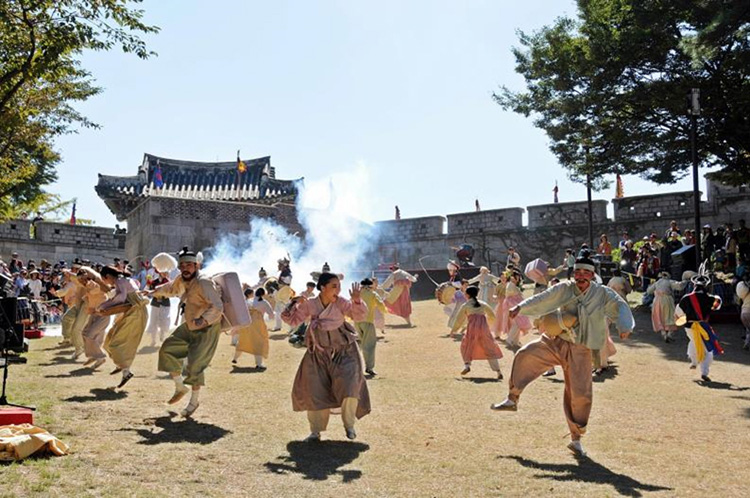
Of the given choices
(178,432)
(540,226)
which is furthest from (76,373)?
(540,226)

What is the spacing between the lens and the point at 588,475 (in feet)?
20.6

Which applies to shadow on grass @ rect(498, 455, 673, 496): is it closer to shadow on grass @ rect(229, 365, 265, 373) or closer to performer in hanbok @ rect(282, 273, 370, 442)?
performer in hanbok @ rect(282, 273, 370, 442)

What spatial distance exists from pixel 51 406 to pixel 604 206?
78.0ft

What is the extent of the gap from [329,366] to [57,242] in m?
27.7

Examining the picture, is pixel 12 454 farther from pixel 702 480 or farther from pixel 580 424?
pixel 702 480

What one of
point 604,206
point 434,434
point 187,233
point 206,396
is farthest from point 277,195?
point 434,434

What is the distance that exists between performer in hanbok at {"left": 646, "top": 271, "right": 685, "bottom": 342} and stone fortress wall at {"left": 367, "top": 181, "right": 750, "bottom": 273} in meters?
11.0

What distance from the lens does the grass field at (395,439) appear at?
568 centimetres

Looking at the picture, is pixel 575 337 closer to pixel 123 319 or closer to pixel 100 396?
pixel 100 396

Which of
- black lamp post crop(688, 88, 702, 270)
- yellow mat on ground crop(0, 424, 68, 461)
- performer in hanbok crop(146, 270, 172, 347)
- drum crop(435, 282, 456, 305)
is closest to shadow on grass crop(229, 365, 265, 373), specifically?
performer in hanbok crop(146, 270, 172, 347)

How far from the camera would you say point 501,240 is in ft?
99.7

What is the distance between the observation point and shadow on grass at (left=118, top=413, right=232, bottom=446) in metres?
7.09

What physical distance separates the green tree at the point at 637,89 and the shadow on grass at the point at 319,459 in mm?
13673

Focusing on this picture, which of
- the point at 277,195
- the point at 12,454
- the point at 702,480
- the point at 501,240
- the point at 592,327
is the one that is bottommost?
the point at 702,480
